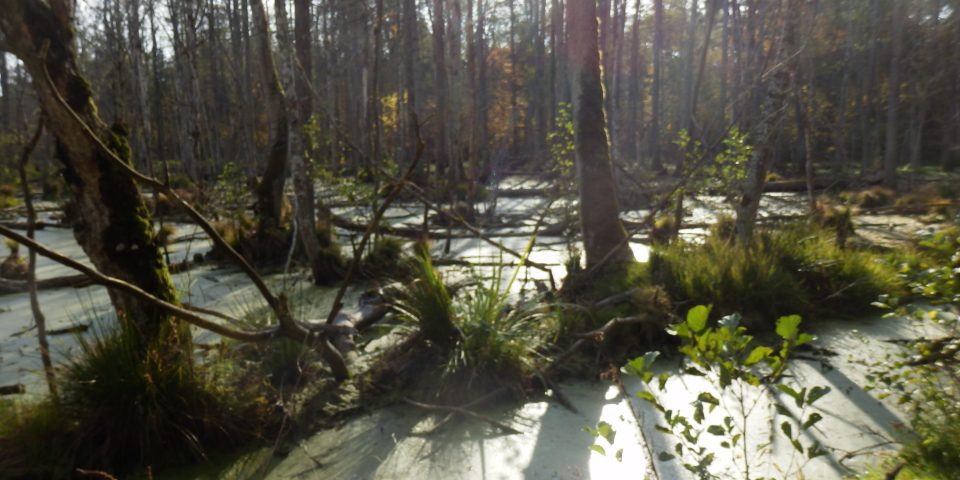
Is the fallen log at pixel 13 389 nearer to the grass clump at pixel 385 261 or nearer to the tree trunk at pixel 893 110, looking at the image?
the grass clump at pixel 385 261

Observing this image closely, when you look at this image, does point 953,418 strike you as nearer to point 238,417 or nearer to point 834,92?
point 238,417

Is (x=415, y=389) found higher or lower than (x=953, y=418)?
lower

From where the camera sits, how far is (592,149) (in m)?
5.95

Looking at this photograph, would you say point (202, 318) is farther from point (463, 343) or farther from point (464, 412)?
point (463, 343)

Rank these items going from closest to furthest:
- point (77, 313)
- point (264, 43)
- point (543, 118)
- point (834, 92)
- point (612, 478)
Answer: point (612, 478)
point (77, 313)
point (264, 43)
point (834, 92)
point (543, 118)

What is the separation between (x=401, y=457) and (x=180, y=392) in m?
1.08

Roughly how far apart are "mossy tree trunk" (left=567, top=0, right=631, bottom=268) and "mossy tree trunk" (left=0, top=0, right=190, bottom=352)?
143 inches

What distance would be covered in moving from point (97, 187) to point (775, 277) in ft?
14.6

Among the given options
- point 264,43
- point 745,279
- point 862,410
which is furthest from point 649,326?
point 264,43

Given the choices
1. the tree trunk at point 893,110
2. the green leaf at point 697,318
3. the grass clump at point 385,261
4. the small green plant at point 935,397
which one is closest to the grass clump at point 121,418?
the green leaf at point 697,318

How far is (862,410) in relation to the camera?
339cm

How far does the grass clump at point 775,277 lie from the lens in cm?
492

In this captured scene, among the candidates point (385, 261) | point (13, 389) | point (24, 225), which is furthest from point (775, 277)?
point (24, 225)

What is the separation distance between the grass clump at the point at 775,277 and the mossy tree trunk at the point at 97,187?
10.9ft
